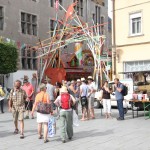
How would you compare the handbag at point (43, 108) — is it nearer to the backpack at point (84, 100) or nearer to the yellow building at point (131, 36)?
the backpack at point (84, 100)

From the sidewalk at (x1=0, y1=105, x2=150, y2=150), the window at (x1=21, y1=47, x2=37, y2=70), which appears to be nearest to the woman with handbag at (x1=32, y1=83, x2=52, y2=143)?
the sidewalk at (x1=0, y1=105, x2=150, y2=150)

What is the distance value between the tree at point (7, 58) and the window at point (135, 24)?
30.2ft

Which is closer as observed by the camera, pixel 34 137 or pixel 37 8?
pixel 34 137

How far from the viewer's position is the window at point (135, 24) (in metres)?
25.8

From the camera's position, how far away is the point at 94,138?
32.5 ft

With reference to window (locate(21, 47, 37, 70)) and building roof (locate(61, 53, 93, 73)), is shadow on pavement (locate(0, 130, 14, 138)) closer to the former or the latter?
window (locate(21, 47, 37, 70))

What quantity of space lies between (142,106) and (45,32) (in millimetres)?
19920

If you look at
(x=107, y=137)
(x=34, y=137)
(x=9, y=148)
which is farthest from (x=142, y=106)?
(x=9, y=148)

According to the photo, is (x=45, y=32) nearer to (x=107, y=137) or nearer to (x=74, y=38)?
(x=74, y=38)

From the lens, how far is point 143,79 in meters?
18.4

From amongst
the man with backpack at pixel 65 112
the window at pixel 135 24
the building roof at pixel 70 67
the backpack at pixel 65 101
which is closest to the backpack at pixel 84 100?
the man with backpack at pixel 65 112

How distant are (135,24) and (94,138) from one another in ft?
57.7

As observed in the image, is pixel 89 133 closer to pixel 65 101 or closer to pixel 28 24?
pixel 65 101

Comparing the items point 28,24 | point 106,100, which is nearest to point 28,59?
point 28,24
